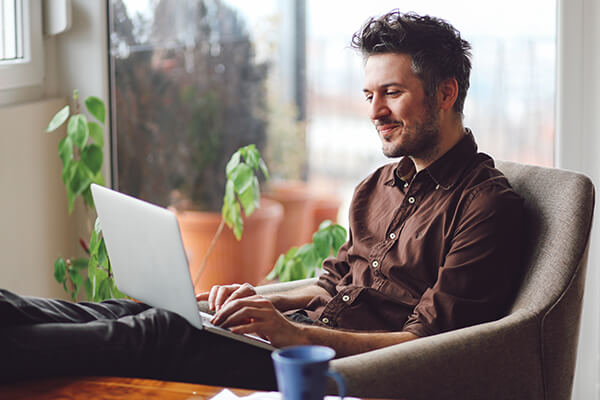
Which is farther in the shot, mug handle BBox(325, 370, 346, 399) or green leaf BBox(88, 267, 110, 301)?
green leaf BBox(88, 267, 110, 301)

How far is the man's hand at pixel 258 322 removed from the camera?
1.40 metres

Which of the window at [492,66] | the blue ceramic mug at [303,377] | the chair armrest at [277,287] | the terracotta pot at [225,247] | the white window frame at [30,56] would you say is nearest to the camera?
the blue ceramic mug at [303,377]

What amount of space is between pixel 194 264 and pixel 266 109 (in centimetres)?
91

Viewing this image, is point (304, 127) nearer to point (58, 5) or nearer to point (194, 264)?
point (194, 264)

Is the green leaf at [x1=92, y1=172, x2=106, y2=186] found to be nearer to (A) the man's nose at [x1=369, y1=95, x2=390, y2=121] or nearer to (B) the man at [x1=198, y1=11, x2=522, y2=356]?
(B) the man at [x1=198, y1=11, x2=522, y2=356]

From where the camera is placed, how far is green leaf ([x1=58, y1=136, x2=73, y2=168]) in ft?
7.32

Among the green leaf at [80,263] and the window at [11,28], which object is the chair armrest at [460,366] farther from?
the window at [11,28]

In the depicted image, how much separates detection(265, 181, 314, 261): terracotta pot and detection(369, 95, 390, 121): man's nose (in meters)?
2.33

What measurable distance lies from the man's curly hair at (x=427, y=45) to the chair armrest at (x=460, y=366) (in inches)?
21.7

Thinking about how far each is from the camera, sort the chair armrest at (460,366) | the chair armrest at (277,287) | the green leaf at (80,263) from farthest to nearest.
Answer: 1. the green leaf at (80,263)
2. the chair armrest at (277,287)
3. the chair armrest at (460,366)

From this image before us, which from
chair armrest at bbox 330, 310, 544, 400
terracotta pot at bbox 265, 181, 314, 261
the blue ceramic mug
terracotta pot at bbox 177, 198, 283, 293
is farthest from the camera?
terracotta pot at bbox 265, 181, 314, 261

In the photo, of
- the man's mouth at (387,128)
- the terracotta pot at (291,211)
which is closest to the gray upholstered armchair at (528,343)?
the man's mouth at (387,128)

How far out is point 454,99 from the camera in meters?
1.67

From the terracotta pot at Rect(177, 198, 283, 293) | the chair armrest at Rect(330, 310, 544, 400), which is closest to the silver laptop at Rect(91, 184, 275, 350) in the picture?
the chair armrest at Rect(330, 310, 544, 400)
